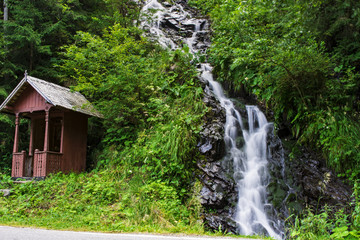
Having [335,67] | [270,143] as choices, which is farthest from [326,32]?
[270,143]

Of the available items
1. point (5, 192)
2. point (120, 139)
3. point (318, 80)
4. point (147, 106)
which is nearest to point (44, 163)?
point (5, 192)

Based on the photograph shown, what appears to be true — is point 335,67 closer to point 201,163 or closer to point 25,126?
point 201,163

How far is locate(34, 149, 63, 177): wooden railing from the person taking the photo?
10523 millimetres

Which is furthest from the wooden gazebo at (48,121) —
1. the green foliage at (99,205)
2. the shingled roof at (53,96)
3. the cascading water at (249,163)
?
the cascading water at (249,163)

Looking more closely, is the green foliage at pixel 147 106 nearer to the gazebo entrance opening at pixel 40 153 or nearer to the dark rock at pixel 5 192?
the gazebo entrance opening at pixel 40 153

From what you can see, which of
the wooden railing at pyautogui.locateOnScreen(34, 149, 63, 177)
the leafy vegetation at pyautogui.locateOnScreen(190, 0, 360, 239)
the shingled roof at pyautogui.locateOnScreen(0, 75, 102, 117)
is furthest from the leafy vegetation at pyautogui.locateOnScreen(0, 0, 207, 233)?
the leafy vegetation at pyautogui.locateOnScreen(190, 0, 360, 239)

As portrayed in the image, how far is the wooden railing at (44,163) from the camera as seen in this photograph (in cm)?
1052

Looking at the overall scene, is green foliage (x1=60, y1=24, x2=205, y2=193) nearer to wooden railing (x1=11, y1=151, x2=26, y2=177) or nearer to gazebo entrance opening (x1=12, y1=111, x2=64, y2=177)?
gazebo entrance opening (x1=12, y1=111, x2=64, y2=177)

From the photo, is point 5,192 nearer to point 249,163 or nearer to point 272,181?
point 249,163

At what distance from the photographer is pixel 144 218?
714 centimetres

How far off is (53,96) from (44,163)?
2.64 metres

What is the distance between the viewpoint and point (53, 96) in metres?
10.9

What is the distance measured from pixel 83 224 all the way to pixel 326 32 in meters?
9.44

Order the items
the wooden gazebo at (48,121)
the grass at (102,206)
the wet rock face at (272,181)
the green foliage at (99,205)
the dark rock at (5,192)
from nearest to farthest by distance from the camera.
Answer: the grass at (102,206)
the green foliage at (99,205)
the wet rock face at (272,181)
the dark rock at (5,192)
the wooden gazebo at (48,121)
